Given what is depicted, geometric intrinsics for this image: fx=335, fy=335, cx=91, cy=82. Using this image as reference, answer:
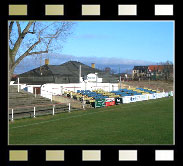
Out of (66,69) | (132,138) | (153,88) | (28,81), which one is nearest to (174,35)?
(132,138)

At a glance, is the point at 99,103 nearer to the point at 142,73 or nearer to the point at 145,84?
the point at 142,73

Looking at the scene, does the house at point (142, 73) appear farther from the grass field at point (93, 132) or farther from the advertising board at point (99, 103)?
the grass field at point (93, 132)

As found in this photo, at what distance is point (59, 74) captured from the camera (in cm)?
4403

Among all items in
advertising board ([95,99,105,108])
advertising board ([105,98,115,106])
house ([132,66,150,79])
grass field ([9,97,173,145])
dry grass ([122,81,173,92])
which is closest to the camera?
grass field ([9,97,173,145])

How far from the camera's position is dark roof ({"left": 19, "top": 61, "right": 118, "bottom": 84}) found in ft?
135

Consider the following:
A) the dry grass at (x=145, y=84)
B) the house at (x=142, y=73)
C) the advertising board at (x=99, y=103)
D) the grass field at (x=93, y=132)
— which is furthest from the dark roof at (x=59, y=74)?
the grass field at (x=93, y=132)

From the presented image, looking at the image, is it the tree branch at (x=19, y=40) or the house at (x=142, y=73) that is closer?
the tree branch at (x=19, y=40)

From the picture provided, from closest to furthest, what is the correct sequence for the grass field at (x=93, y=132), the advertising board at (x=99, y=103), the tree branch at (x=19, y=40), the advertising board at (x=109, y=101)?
the grass field at (x=93, y=132)
the tree branch at (x=19, y=40)
the advertising board at (x=99, y=103)
the advertising board at (x=109, y=101)

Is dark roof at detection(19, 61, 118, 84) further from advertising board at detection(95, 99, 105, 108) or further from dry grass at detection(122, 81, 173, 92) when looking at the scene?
advertising board at detection(95, 99, 105, 108)

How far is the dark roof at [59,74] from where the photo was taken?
4109cm

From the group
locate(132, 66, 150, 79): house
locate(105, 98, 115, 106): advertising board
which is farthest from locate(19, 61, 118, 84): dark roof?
locate(105, 98, 115, 106): advertising board

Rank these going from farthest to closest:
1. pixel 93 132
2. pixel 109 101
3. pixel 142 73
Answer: pixel 142 73, pixel 109 101, pixel 93 132

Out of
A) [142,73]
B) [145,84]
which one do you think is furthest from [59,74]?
[145,84]
